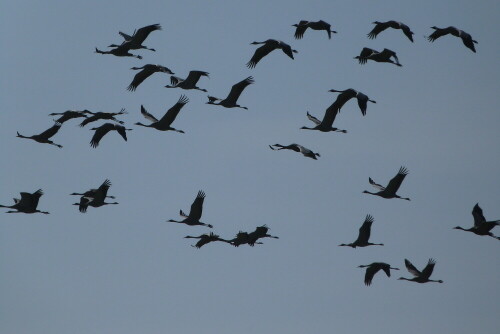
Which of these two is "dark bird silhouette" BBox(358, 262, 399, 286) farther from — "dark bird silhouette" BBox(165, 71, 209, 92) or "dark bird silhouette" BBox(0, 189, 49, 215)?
"dark bird silhouette" BBox(0, 189, 49, 215)

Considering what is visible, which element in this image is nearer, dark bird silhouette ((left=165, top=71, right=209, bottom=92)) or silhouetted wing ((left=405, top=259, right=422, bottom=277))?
dark bird silhouette ((left=165, top=71, right=209, bottom=92))

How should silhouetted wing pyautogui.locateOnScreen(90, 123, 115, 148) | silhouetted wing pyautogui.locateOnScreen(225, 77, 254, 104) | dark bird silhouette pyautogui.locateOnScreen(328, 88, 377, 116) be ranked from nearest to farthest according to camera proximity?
dark bird silhouette pyautogui.locateOnScreen(328, 88, 377, 116) → silhouetted wing pyautogui.locateOnScreen(225, 77, 254, 104) → silhouetted wing pyautogui.locateOnScreen(90, 123, 115, 148)

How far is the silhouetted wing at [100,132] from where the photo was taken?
4788 centimetres

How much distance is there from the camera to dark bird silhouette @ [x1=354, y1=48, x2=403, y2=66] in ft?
153

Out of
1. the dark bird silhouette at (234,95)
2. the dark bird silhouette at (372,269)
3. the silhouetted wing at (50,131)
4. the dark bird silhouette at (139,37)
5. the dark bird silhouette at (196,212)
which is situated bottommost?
the dark bird silhouette at (372,269)

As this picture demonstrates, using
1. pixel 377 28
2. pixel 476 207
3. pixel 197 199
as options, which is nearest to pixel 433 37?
pixel 377 28

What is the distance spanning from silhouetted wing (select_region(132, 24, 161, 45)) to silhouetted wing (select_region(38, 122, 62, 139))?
4848 millimetres

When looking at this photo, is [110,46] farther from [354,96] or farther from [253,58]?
[354,96]

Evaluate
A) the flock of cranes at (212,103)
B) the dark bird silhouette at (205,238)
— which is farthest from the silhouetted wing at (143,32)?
the dark bird silhouette at (205,238)

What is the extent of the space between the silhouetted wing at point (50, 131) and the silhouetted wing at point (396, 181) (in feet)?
39.1

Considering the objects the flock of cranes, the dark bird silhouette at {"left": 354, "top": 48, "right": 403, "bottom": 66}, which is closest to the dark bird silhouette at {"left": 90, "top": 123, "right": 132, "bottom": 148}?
the flock of cranes

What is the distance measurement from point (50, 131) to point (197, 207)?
6056 mm

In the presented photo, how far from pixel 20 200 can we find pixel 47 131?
2793mm

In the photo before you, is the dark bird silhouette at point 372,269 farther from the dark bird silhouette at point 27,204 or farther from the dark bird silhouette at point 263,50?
the dark bird silhouette at point 27,204
